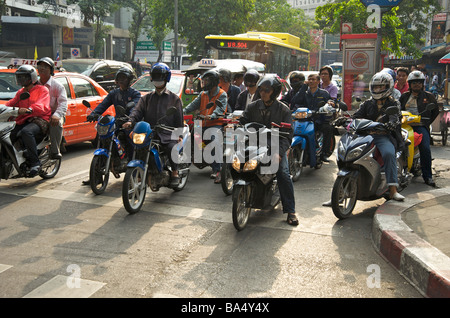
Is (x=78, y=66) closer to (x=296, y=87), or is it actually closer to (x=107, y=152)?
(x=296, y=87)

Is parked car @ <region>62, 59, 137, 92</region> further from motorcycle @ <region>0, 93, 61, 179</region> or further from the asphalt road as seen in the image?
the asphalt road

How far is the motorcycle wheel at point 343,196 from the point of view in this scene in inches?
220

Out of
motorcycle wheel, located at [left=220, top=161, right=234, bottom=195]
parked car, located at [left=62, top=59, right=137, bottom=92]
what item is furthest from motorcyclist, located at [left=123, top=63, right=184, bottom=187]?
parked car, located at [left=62, top=59, right=137, bottom=92]

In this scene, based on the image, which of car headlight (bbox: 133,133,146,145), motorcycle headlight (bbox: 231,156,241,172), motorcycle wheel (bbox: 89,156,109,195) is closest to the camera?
motorcycle headlight (bbox: 231,156,241,172)

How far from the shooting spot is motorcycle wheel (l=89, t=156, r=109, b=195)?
22.1 feet

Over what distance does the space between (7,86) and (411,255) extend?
25.5ft

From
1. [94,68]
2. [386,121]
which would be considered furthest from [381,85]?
[94,68]

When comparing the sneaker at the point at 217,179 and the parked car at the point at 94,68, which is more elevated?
the parked car at the point at 94,68

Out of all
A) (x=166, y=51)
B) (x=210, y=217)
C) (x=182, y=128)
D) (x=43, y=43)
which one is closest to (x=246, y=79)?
(x=182, y=128)

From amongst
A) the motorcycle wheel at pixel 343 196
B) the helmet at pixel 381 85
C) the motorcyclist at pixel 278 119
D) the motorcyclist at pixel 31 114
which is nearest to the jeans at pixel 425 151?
the helmet at pixel 381 85

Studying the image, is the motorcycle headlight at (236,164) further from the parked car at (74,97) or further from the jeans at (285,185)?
the parked car at (74,97)

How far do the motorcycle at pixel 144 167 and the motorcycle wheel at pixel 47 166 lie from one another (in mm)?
1997

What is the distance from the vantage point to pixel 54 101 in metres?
7.62

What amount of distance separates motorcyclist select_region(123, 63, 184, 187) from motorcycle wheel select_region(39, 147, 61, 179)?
5.76 feet
